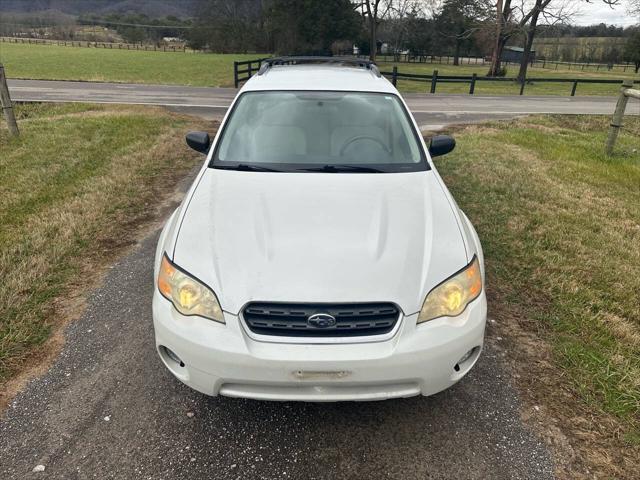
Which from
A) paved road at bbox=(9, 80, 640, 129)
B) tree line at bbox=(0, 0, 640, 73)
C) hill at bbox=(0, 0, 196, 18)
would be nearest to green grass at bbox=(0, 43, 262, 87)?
paved road at bbox=(9, 80, 640, 129)

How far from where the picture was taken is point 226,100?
15.0m

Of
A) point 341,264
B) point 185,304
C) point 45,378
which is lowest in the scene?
point 45,378

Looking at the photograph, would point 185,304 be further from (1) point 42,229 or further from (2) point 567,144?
(2) point 567,144

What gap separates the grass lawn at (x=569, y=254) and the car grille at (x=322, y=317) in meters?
1.34

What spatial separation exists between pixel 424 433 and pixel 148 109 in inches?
464

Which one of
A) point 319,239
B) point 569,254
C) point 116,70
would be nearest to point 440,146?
point 569,254

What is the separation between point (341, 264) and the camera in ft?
6.70

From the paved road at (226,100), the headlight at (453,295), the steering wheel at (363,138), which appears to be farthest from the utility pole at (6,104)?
the headlight at (453,295)

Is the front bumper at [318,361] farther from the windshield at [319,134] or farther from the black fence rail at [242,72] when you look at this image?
the black fence rail at [242,72]

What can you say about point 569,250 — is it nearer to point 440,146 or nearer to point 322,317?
point 440,146

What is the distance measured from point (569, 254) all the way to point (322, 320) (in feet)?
10.8

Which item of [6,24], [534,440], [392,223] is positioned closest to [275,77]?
[392,223]

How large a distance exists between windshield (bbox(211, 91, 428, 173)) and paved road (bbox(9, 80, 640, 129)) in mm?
8422

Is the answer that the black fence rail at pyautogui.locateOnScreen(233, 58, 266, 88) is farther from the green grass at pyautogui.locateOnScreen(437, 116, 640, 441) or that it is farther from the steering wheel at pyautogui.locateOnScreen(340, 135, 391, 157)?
the steering wheel at pyautogui.locateOnScreen(340, 135, 391, 157)
